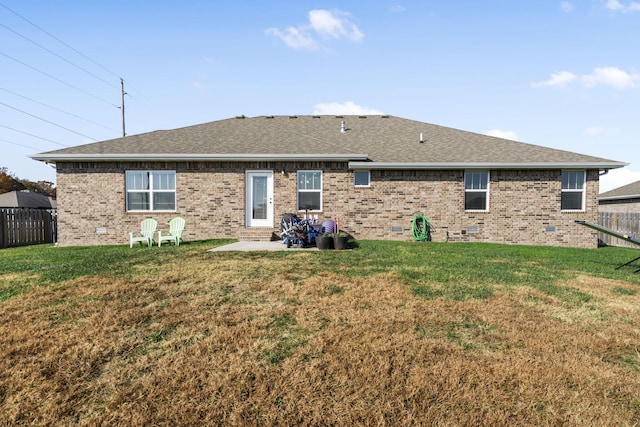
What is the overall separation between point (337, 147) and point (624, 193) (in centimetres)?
2138

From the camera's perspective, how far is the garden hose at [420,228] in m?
12.2

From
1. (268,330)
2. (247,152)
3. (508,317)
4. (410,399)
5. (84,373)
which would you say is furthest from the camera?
(247,152)

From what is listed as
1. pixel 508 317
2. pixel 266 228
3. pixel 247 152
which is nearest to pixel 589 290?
pixel 508 317

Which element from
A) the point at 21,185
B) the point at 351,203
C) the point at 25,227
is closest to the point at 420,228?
the point at 351,203

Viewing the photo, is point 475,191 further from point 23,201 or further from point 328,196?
point 23,201

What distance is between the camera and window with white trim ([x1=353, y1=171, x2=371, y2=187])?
12.5m

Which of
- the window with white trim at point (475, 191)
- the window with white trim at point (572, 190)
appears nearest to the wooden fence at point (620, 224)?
the window with white trim at point (572, 190)

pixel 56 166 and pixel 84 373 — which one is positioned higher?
pixel 56 166

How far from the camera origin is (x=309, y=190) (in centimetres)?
1252

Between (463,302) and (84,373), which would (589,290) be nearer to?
(463,302)

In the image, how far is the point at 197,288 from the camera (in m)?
5.40

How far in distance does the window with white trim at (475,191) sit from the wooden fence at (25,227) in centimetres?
1839

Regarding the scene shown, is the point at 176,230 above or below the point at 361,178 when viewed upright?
below

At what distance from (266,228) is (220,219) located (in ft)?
6.07
